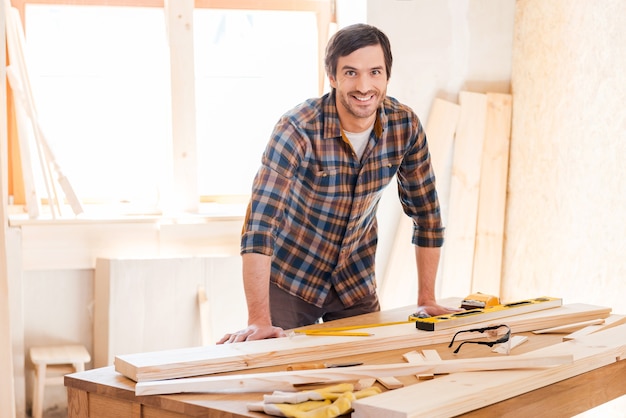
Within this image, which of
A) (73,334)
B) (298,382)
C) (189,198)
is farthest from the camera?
(189,198)

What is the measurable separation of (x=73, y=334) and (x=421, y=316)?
1.89m

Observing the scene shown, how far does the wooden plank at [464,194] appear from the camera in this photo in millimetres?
3988

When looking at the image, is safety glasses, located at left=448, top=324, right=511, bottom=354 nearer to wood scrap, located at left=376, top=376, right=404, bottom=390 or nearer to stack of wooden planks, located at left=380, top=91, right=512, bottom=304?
wood scrap, located at left=376, top=376, right=404, bottom=390

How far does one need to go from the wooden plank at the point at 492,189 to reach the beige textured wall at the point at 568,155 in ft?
0.15

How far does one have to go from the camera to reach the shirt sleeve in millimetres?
2627

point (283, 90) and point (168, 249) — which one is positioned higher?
point (283, 90)

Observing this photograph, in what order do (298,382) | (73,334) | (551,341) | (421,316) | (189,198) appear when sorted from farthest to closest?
(189,198), (73,334), (421,316), (551,341), (298,382)

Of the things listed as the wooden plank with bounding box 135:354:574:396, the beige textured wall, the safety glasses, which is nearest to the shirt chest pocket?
the safety glasses

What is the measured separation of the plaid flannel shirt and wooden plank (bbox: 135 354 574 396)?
0.67m

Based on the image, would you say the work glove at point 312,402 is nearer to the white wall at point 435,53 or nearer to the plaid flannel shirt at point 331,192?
the plaid flannel shirt at point 331,192

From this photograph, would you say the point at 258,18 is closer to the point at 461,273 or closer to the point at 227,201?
the point at 227,201

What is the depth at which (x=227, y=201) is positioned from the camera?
4062 millimetres

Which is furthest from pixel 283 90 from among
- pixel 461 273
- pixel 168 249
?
pixel 461 273

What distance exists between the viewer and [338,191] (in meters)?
2.49
